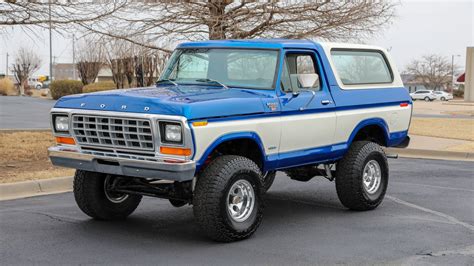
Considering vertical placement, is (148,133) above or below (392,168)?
above

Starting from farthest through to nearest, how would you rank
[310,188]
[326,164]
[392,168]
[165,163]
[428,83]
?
[428,83] → [392,168] → [310,188] → [326,164] → [165,163]

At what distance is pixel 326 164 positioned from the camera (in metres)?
8.14

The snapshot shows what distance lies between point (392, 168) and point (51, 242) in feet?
25.5

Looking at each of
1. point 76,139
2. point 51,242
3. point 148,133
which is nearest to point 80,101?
point 76,139

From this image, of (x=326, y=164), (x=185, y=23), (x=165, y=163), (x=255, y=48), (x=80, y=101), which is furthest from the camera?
(x=185, y=23)

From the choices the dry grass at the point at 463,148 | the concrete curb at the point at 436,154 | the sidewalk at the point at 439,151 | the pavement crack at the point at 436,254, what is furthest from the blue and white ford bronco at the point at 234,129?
the dry grass at the point at 463,148

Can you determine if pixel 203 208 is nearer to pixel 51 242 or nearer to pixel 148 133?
pixel 148 133

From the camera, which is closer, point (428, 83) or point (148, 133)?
point (148, 133)

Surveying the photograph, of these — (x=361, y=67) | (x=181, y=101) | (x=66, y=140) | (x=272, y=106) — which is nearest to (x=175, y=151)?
(x=181, y=101)

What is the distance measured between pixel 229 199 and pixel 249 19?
10.5 metres

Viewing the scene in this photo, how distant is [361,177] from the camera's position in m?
8.03

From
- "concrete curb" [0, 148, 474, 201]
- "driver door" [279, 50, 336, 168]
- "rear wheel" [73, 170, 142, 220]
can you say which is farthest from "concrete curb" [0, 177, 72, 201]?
"driver door" [279, 50, 336, 168]

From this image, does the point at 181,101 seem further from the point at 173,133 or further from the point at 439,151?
the point at 439,151

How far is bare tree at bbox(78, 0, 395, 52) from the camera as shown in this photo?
1608 centimetres
